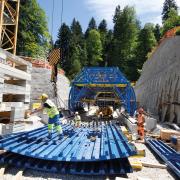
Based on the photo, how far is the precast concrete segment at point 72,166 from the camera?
567cm

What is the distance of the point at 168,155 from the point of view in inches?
301

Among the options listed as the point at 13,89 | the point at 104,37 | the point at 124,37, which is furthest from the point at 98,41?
the point at 13,89

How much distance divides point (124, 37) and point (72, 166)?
2738 inches

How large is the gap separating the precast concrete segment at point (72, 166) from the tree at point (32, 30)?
103 ft

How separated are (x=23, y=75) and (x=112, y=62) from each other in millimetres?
61918

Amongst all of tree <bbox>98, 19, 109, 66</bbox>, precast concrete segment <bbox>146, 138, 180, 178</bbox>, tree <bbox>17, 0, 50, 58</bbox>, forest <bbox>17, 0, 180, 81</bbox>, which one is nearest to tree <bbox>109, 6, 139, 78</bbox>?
forest <bbox>17, 0, 180, 81</bbox>

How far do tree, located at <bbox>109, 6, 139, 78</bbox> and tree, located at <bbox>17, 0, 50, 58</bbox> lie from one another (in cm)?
3241

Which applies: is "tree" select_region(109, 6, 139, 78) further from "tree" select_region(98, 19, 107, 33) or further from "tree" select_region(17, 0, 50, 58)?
"tree" select_region(17, 0, 50, 58)

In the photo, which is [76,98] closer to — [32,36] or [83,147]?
[83,147]

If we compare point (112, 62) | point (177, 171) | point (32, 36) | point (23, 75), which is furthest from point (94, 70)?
point (112, 62)

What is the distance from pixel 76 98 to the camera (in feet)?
68.8

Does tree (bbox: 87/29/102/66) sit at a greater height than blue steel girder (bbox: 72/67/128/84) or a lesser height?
greater

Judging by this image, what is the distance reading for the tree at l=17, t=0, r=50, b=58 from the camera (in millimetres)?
37125

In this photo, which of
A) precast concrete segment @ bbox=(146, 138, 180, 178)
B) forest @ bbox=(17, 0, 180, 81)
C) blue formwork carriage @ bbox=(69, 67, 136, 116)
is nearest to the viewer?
precast concrete segment @ bbox=(146, 138, 180, 178)
